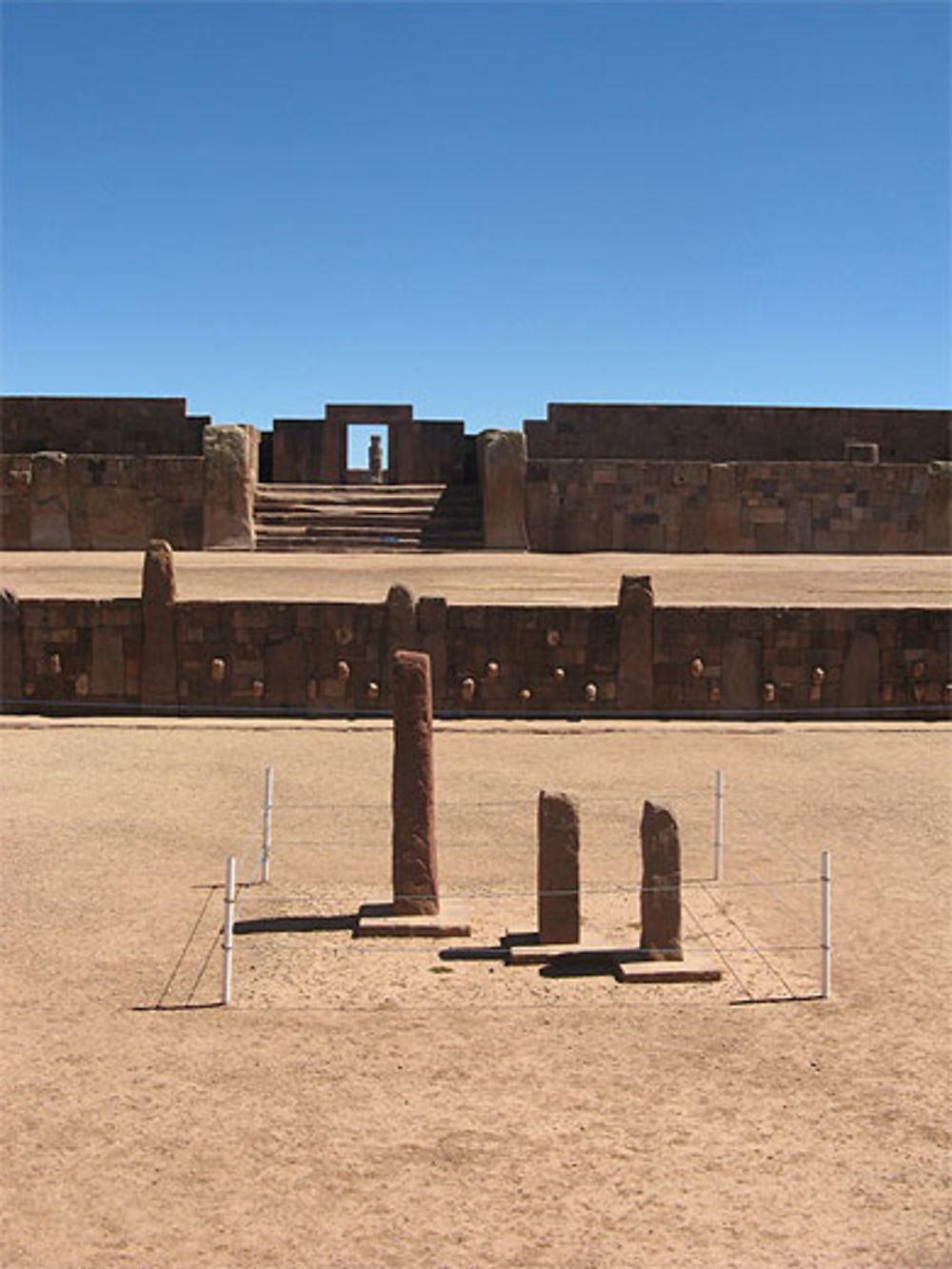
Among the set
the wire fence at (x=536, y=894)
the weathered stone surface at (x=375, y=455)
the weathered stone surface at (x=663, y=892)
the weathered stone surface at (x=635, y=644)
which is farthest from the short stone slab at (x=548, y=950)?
the weathered stone surface at (x=375, y=455)

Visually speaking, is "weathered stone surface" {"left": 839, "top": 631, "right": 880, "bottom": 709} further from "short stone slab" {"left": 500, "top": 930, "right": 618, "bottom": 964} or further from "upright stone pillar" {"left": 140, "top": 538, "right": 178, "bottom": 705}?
"short stone slab" {"left": 500, "top": 930, "right": 618, "bottom": 964}

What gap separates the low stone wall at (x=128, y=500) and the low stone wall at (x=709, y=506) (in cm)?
493

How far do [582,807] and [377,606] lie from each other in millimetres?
5100

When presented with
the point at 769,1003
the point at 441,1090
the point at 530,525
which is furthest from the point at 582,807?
the point at 530,525

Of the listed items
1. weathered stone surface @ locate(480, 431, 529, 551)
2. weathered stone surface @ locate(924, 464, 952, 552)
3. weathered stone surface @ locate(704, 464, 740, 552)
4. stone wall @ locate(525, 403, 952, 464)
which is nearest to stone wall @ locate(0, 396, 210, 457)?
weathered stone surface @ locate(480, 431, 529, 551)

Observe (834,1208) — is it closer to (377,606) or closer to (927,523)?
(377,606)

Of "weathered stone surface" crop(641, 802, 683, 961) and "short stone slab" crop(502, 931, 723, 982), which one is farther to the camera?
"weathered stone surface" crop(641, 802, 683, 961)

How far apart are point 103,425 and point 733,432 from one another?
38.8 feet

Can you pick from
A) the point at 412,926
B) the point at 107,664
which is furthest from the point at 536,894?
the point at 107,664

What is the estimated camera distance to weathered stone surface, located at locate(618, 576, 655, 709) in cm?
1574

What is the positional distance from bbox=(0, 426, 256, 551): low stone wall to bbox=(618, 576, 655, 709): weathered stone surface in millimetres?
8905

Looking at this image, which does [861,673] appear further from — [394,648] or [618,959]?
[618,959]

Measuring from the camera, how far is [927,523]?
24.4 m

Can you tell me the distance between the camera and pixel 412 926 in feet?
26.7
